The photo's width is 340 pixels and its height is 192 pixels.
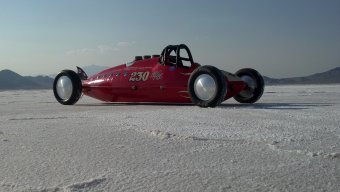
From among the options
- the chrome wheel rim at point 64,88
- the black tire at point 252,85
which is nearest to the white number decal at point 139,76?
the chrome wheel rim at point 64,88

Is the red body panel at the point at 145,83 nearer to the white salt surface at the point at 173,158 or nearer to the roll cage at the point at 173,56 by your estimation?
the roll cage at the point at 173,56

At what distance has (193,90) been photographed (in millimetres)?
6609

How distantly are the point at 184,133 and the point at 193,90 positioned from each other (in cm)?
323

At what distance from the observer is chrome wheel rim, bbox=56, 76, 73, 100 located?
8440mm

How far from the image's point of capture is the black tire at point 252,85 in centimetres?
816

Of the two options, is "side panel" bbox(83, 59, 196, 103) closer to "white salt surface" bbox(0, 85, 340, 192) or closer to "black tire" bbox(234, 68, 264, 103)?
"black tire" bbox(234, 68, 264, 103)

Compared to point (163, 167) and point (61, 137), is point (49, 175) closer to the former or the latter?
point (163, 167)

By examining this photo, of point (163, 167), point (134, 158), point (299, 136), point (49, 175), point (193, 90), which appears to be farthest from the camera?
point (193, 90)

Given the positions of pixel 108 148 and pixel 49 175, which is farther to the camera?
pixel 108 148

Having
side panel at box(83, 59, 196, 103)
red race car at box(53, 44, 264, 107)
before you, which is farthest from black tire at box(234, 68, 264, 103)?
side panel at box(83, 59, 196, 103)

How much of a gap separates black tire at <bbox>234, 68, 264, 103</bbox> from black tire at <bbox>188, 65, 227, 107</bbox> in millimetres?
2016

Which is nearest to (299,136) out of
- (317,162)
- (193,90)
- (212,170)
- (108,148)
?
(317,162)

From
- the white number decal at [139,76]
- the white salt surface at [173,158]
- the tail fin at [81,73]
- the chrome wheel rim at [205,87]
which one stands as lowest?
the white salt surface at [173,158]

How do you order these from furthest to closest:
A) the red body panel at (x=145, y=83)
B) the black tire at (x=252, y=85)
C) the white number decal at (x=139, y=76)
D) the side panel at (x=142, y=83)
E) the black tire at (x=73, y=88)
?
the black tire at (x=73, y=88) → the black tire at (x=252, y=85) → the white number decal at (x=139, y=76) → the side panel at (x=142, y=83) → the red body panel at (x=145, y=83)
